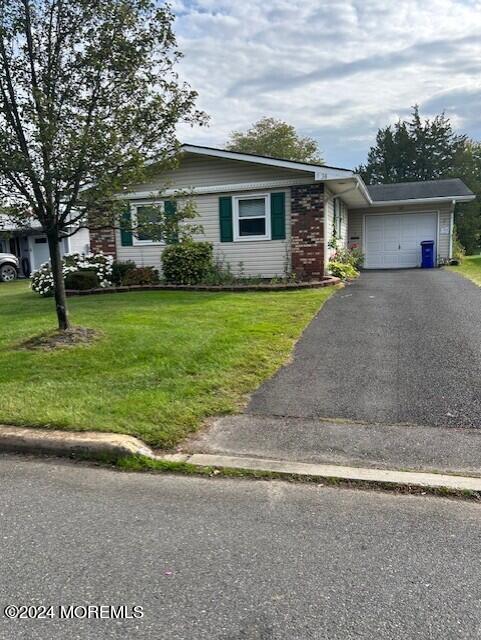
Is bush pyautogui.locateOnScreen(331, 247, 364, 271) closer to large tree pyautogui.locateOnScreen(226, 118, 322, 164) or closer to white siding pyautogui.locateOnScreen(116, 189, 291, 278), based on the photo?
white siding pyautogui.locateOnScreen(116, 189, 291, 278)

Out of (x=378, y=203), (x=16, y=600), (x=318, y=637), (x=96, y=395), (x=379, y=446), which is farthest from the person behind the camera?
(x=378, y=203)

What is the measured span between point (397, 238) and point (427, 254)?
5.62 ft

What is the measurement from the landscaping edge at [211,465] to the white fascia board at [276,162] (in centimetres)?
1034

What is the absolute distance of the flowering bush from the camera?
13.5 metres

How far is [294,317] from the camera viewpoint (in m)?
8.65

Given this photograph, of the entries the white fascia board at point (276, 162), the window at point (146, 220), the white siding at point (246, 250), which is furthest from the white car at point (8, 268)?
the window at point (146, 220)

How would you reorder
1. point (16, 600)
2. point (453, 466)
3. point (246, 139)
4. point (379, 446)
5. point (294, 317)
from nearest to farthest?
point (16, 600) < point (453, 466) < point (379, 446) < point (294, 317) < point (246, 139)

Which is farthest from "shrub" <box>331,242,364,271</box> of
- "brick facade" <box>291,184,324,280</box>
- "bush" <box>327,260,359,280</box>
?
"brick facade" <box>291,184,324,280</box>

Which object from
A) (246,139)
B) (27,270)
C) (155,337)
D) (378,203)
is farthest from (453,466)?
(246,139)

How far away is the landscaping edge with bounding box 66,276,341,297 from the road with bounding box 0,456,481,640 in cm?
907

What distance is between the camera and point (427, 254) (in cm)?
1981

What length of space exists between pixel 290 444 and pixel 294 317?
4.73m

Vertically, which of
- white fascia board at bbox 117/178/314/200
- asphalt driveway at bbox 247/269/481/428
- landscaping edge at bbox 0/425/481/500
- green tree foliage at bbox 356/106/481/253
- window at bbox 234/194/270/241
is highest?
green tree foliage at bbox 356/106/481/253

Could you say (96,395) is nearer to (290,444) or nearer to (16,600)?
(290,444)
